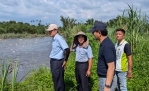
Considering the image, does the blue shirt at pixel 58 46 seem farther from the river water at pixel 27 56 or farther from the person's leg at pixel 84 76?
the river water at pixel 27 56

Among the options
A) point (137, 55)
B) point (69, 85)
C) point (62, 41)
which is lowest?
Answer: point (69, 85)

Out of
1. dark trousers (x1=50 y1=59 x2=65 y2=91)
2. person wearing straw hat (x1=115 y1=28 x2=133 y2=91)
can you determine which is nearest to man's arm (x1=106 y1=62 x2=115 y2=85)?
person wearing straw hat (x1=115 y1=28 x2=133 y2=91)

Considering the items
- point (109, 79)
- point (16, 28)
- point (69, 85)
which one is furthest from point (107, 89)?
point (16, 28)

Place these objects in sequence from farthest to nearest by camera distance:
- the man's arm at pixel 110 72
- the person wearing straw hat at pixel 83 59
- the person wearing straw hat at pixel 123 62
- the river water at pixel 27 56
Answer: the river water at pixel 27 56 → the person wearing straw hat at pixel 83 59 → the person wearing straw hat at pixel 123 62 → the man's arm at pixel 110 72

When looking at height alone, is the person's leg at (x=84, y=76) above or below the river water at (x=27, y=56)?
above

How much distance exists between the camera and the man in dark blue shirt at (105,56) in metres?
3.65

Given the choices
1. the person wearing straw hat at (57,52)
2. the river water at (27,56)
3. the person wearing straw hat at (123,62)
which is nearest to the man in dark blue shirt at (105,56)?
the person wearing straw hat at (123,62)

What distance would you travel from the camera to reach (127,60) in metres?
5.05

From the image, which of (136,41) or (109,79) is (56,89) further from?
(136,41)

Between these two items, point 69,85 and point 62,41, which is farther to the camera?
point 69,85

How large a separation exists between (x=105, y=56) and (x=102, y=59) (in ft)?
0.38

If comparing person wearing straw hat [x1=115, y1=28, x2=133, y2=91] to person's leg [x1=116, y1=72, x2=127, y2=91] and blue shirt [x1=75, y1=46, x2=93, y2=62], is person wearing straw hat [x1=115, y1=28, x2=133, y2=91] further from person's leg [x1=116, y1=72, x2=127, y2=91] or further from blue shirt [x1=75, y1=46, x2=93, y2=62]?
blue shirt [x1=75, y1=46, x2=93, y2=62]

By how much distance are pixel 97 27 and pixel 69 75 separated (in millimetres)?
3684

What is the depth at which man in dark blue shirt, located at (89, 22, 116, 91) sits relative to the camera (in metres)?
3.65
